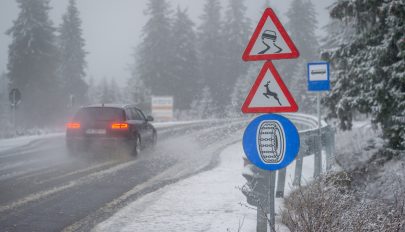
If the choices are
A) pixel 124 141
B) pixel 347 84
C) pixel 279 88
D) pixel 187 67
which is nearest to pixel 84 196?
pixel 279 88

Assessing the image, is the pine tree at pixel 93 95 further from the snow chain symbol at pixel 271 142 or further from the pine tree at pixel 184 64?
the snow chain symbol at pixel 271 142

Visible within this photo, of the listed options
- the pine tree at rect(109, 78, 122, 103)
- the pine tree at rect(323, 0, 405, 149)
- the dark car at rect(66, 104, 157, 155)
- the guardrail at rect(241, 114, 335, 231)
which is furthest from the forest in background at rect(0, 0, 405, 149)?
the dark car at rect(66, 104, 157, 155)

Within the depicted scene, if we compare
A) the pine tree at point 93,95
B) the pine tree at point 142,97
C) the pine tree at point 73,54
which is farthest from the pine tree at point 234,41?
the pine tree at point 93,95

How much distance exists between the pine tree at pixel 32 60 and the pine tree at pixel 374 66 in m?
33.2

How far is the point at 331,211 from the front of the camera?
4.76 metres

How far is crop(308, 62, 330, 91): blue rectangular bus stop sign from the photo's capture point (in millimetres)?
10977

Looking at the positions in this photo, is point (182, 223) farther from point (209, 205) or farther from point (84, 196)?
point (84, 196)

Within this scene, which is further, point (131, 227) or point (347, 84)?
point (347, 84)

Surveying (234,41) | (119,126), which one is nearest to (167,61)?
(234,41)

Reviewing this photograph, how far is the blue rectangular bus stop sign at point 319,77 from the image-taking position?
1098 centimetres

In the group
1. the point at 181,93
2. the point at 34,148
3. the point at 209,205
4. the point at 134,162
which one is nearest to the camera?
the point at 209,205

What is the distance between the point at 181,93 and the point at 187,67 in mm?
3202

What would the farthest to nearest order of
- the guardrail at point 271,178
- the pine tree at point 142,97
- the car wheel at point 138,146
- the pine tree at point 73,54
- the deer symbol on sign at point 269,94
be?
1. the pine tree at point 73,54
2. the pine tree at point 142,97
3. the car wheel at point 138,146
4. the guardrail at point 271,178
5. the deer symbol on sign at point 269,94

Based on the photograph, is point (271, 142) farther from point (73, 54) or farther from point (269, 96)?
point (73, 54)
